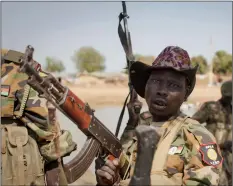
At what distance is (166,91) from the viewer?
2.06 metres

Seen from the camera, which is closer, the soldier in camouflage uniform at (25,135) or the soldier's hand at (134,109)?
the soldier in camouflage uniform at (25,135)

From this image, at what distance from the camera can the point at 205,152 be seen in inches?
73.7

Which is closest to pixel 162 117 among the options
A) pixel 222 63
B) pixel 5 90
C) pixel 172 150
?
pixel 172 150

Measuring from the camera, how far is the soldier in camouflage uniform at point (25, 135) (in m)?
3.37

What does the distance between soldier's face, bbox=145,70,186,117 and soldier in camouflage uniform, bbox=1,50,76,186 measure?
1.57 m

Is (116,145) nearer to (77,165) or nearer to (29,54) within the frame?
(29,54)

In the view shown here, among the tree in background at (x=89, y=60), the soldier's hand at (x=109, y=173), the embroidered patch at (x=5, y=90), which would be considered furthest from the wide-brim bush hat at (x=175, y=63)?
the tree in background at (x=89, y=60)

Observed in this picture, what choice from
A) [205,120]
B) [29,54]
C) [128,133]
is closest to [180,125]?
[29,54]

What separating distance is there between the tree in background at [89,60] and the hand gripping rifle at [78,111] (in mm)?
68212

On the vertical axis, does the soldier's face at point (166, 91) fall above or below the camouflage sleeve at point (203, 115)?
above

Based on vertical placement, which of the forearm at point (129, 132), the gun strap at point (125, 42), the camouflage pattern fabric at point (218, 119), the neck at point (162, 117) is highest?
the gun strap at point (125, 42)

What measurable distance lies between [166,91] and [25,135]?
1780 millimetres

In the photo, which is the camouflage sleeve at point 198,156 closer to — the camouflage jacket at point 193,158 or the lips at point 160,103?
the camouflage jacket at point 193,158

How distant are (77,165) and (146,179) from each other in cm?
204
